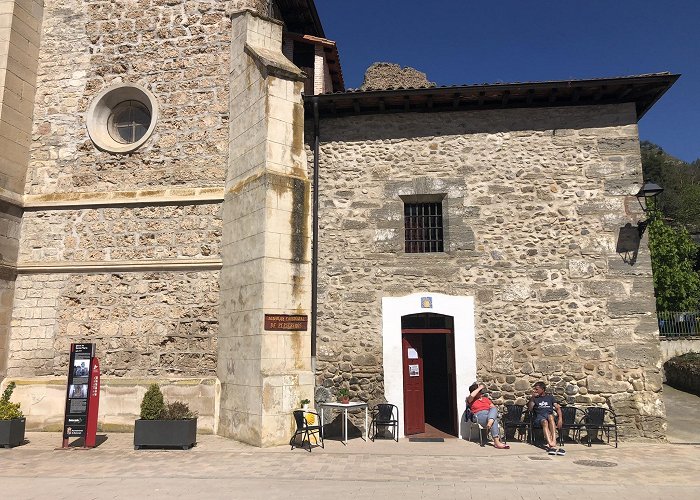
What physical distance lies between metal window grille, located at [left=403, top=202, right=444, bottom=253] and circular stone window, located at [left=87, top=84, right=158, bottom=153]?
17.8 ft

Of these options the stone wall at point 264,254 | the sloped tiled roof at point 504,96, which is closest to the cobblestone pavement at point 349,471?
the stone wall at point 264,254

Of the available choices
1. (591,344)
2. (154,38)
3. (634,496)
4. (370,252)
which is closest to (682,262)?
(591,344)

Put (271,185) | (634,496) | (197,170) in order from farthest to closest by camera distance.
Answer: (197,170) < (271,185) < (634,496)

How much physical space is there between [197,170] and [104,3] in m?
4.36

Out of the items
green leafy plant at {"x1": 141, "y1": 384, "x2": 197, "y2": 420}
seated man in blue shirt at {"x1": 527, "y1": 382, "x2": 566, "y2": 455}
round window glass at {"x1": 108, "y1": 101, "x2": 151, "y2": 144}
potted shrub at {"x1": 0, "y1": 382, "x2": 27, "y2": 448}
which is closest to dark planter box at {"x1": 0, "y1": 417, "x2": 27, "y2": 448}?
potted shrub at {"x1": 0, "y1": 382, "x2": 27, "y2": 448}

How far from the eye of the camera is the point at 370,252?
980 cm

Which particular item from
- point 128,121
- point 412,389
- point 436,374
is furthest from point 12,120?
point 436,374

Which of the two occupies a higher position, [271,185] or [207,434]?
[271,185]

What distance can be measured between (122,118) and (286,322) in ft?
19.6

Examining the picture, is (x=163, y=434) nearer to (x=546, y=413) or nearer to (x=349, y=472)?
(x=349, y=472)

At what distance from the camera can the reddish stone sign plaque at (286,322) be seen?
8109 mm

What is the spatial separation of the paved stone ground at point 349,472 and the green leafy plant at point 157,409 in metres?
0.50

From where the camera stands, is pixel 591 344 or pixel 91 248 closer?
pixel 591 344

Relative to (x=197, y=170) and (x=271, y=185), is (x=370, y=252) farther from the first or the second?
(x=197, y=170)
